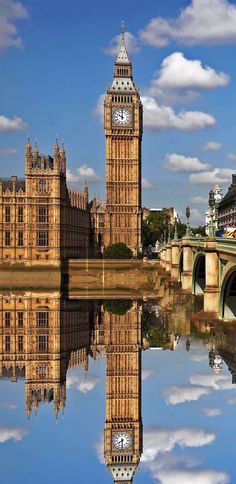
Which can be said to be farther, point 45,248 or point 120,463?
point 45,248

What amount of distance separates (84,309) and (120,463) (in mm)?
50157

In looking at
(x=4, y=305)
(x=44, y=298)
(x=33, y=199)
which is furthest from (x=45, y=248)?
(x=4, y=305)

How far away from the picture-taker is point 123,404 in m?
29.6

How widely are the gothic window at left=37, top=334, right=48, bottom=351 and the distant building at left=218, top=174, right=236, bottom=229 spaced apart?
Answer: 106842mm

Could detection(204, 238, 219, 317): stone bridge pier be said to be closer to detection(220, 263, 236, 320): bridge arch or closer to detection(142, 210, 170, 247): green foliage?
detection(220, 263, 236, 320): bridge arch

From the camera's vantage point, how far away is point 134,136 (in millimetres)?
A: 161250

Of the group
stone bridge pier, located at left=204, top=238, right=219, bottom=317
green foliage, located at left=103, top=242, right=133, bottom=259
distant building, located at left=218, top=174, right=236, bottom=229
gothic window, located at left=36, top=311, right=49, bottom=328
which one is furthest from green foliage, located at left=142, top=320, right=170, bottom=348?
distant building, located at left=218, top=174, right=236, bottom=229

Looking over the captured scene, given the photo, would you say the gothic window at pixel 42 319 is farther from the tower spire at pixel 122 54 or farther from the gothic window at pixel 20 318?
the tower spire at pixel 122 54

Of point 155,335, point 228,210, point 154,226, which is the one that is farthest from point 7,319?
point 154,226

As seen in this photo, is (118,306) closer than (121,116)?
Yes

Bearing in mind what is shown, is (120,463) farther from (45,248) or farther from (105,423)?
(45,248)

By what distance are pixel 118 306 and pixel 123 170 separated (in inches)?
3487

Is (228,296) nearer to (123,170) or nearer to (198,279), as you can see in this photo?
(198,279)

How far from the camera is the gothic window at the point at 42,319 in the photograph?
194 feet
